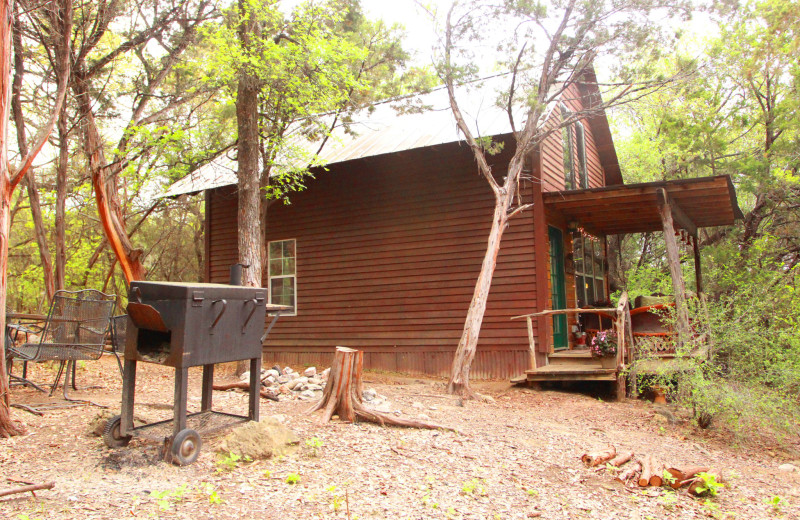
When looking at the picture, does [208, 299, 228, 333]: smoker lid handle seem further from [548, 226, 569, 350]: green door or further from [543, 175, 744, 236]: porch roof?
[548, 226, 569, 350]: green door

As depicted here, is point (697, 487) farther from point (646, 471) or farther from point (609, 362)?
point (609, 362)

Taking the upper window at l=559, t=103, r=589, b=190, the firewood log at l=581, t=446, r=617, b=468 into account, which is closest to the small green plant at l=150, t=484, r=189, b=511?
the firewood log at l=581, t=446, r=617, b=468

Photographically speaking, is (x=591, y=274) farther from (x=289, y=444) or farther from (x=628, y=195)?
(x=289, y=444)

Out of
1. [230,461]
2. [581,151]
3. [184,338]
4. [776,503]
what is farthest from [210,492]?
[581,151]

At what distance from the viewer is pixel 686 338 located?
288 inches

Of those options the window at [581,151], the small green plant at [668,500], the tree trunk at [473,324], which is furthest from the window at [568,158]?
the small green plant at [668,500]

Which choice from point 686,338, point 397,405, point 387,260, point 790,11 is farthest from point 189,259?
point 790,11

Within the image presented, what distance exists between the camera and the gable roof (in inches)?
379

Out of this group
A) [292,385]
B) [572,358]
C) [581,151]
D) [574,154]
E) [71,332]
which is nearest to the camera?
[71,332]

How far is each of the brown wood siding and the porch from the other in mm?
518

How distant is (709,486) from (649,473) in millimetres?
392

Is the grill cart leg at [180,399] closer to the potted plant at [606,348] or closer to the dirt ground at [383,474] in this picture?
the dirt ground at [383,474]

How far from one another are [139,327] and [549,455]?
3405mm

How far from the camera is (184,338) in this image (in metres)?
3.75
